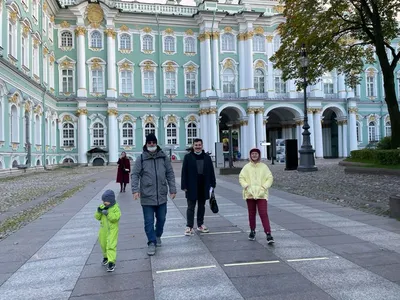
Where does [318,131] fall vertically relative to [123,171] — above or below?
above

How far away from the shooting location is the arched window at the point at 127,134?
4303 cm

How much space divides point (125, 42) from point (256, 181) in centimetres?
4002

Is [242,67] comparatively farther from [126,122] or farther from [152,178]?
[152,178]

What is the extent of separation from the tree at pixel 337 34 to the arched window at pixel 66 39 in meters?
27.5

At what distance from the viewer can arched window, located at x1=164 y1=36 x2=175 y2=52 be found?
44.5m

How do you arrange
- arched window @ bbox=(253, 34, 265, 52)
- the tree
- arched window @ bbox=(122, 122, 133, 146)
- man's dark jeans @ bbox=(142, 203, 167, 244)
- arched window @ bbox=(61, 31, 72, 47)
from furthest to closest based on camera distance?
arched window @ bbox=(253, 34, 265, 52)
arched window @ bbox=(122, 122, 133, 146)
arched window @ bbox=(61, 31, 72, 47)
the tree
man's dark jeans @ bbox=(142, 203, 167, 244)

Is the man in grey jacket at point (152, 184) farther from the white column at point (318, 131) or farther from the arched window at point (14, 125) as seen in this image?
the white column at point (318, 131)

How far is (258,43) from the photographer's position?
151ft

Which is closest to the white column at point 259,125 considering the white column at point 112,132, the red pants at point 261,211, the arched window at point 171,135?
the arched window at point 171,135

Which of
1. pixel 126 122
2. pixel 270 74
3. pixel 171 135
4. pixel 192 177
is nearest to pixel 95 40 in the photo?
pixel 126 122

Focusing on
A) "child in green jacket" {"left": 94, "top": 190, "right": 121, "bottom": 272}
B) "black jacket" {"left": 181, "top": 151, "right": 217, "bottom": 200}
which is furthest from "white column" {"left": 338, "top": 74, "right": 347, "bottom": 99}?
"child in green jacket" {"left": 94, "top": 190, "right": 121, "bottom": 272}

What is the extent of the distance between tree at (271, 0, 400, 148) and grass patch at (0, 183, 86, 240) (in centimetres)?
1455

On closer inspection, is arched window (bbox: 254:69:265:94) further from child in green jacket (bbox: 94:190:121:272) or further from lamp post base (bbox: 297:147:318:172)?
child in green jacket (bbox: 94:190:121:272)

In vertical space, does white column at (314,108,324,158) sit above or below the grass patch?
above
